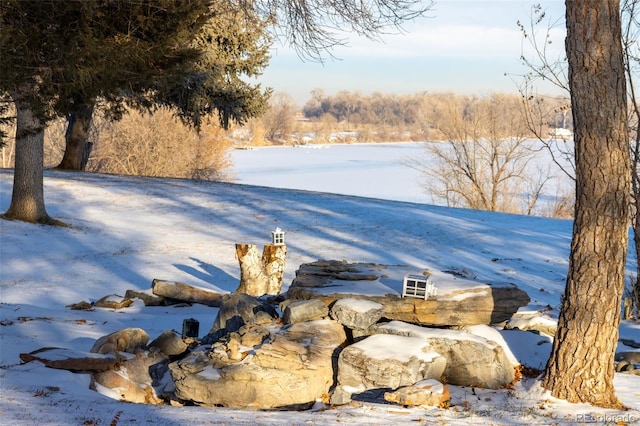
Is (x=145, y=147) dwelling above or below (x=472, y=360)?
above

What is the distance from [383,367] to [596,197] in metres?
2.37

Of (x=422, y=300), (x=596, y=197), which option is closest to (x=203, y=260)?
(x=422, y=300)

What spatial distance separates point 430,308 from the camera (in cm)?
787

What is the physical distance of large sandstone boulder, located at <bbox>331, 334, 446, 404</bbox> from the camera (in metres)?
6.64

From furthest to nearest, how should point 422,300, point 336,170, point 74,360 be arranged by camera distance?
point 336,170 → point 422,300 → point 74,360

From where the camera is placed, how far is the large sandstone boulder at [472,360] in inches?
272

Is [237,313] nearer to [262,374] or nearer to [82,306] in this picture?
[262,374]

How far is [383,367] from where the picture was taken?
6.68 meters

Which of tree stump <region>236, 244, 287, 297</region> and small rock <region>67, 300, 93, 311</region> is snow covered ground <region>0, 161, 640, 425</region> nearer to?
small rock <region>67, 300, 93, 311</region>

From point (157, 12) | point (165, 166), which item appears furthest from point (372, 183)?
point (157, 12)

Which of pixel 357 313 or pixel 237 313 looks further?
pixel 237 313

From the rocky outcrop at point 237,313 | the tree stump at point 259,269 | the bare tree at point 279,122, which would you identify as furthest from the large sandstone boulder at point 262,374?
the bare tree at point 279,122

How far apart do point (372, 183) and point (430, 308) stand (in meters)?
39.9

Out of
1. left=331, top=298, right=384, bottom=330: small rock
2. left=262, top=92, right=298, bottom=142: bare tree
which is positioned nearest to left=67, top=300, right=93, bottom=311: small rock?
left=331, top=298, right=384, bottom=330: small rock
